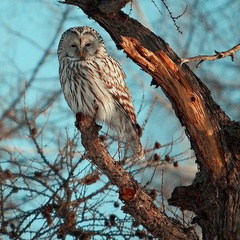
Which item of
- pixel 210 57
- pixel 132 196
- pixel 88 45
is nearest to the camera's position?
pixel 132 196

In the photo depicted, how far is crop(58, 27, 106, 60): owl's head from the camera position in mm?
7252

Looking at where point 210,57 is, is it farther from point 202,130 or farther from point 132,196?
point 132,196

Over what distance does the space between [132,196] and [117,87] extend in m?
1.95

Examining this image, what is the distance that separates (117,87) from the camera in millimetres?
7031

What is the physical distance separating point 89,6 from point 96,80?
4.93ft

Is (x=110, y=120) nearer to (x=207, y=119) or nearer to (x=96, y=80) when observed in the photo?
(x=96, y=80)

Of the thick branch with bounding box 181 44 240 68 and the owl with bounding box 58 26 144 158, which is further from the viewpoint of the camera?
the owl with bounding box 58 26 144 158

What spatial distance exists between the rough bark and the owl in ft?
4.50

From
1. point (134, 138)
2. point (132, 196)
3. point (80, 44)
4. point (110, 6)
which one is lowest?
point (132, 196)

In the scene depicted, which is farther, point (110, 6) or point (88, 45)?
point (88, 45)

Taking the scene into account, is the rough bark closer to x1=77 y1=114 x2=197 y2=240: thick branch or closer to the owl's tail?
x1=77 y1=114 x2=197 y2=240: thick branch

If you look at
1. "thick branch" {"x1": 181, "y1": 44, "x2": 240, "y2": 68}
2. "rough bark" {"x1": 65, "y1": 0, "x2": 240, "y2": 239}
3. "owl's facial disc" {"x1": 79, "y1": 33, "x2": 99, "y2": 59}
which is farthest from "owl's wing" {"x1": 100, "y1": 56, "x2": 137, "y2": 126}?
"thick branch" {"x1": 181, "y1": 44, "x2": 240, "y2": 68}

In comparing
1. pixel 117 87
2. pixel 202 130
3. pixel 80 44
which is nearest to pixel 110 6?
pixel 202 130

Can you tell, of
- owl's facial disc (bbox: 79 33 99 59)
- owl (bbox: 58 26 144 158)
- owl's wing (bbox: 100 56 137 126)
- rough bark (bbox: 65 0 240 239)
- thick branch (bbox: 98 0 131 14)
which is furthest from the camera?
owl's facial disc (bbox: 79 33 99 59)
